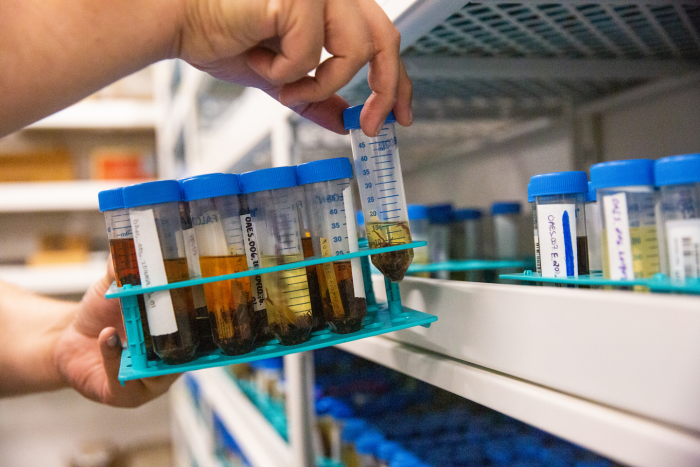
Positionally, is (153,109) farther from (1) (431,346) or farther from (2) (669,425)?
(2) (669,425)

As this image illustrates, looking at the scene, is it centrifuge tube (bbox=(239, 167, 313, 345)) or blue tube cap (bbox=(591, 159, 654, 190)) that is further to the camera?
centrifuge tube (bbox=(239, 167, 313, 345))

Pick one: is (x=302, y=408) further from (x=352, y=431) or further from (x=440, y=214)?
(x=440, y=214)

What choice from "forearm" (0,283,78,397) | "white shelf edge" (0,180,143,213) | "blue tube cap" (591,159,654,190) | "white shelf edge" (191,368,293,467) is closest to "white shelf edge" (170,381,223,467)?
"white shelf edge" (191,368,293,467)

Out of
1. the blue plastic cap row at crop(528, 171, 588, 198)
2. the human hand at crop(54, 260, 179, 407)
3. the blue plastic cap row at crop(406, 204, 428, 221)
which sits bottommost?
the human hand at crop(54, 260, 179, 407)

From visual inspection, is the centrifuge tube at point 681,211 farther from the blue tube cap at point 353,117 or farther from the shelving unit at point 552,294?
the blue tube cap at point 353,117

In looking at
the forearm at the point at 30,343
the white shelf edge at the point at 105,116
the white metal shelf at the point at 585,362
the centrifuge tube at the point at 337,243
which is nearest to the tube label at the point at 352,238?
the centrifuge tube at the point at 337,243

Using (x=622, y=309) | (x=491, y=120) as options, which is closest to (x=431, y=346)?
(x=622, y=309)

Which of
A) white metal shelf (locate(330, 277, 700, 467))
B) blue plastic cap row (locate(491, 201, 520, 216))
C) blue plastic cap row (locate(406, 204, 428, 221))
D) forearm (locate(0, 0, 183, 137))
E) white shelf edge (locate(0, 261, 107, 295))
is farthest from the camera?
white shelf edge (locate(0, 261, 107, 295))

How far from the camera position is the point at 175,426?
3396 millimetres

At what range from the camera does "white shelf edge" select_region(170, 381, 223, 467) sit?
7.11ft

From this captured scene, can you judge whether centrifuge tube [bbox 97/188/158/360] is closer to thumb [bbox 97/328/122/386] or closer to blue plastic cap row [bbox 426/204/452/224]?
thumb [bbox 97/328/122/386]

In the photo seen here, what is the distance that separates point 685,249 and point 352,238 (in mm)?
321

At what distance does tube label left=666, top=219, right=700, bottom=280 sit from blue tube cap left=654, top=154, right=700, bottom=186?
3cm

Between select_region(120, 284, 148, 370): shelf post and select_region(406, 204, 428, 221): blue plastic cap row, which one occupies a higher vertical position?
select_region(406, 204, 428, 221): blue plastic cap row
